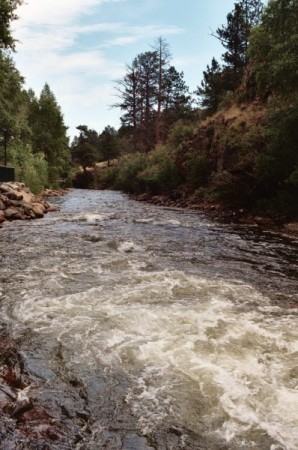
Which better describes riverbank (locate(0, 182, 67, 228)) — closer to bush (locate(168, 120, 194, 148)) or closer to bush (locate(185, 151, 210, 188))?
bush (locate(185, 151, 210, 188))

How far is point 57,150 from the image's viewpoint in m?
43.0

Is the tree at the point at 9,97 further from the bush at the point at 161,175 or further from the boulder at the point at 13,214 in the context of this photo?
the bush at the point at 161,175

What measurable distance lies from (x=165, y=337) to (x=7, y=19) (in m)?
17.2

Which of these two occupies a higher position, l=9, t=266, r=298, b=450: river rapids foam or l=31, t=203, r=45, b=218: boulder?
l=31, t=203, r=45, b=218: boulder

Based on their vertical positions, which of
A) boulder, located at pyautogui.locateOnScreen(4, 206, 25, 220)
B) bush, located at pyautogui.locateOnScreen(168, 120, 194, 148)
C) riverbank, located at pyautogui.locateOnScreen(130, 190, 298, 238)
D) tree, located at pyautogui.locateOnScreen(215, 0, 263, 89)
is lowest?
riverbank, located at pyautogui.locateOnScreen(130, 190, 298, 238)

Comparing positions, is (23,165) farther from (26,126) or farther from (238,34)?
(238,34)

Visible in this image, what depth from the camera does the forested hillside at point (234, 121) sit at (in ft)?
49.3

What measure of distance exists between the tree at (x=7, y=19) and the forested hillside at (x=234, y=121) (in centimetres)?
1082

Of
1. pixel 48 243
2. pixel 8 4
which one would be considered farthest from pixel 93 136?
pixel 48 243

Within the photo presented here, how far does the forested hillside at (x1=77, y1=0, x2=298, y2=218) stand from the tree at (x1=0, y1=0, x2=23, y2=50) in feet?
35.5

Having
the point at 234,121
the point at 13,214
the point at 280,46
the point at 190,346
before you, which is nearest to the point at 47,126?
the point at 234,121

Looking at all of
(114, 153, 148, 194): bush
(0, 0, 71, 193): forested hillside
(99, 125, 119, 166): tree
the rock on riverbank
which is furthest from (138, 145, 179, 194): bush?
(99, 125, 119, 166): tree

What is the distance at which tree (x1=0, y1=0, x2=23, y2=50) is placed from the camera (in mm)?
16188

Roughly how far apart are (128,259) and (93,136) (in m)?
77.1
